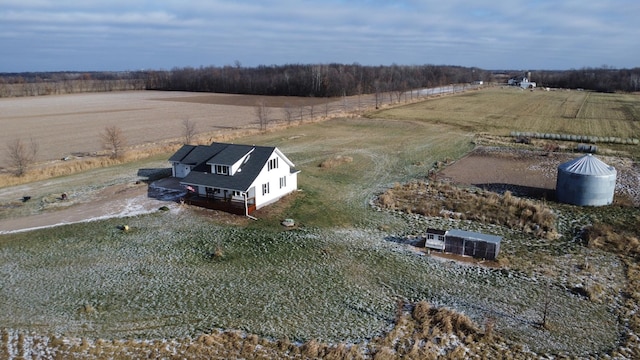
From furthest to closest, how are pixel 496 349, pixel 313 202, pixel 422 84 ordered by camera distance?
pixel 422 84 < pixel 313 202 < pixel 496 349

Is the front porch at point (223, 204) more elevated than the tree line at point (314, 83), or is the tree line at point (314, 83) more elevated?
the tree line at point (314, 83)

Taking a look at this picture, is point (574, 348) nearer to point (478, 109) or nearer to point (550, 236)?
point (550, 236)

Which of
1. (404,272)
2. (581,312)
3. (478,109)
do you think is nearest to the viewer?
(581,312)

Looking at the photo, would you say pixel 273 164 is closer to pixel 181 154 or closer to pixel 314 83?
pixel 181 154

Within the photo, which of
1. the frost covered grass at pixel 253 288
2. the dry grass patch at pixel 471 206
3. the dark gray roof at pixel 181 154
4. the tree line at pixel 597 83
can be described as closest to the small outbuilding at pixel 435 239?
the frost covered grass at pixel 253 288

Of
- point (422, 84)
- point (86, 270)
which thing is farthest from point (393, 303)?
point (422, 84)

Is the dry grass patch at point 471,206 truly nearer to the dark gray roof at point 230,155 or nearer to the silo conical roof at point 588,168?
the silo conical roof at point 588,168

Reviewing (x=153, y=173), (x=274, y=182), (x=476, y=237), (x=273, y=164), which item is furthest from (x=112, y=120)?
(x=476, y=237)
